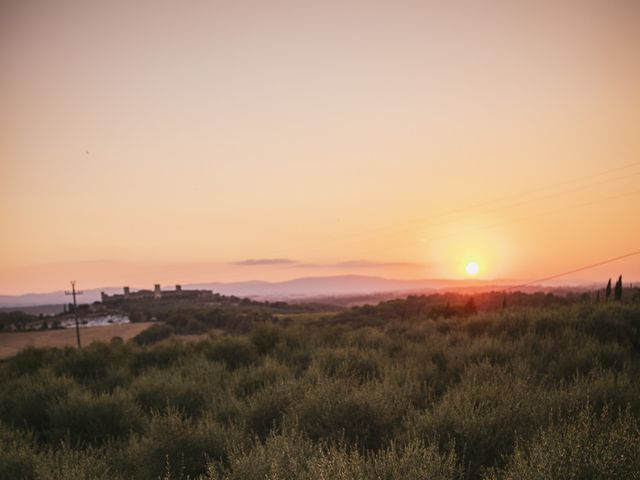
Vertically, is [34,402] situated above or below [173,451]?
below

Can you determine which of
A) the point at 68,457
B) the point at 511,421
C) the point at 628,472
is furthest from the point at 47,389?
the point at 628,472

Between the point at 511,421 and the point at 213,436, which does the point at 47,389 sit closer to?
the point at 213,436

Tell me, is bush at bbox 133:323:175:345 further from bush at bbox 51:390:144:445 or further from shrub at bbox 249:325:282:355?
bush at bbox 51:390:144:445

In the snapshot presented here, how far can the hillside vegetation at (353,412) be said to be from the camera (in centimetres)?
396

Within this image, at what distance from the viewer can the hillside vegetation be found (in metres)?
3.96

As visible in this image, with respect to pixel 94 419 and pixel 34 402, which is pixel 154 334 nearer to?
pixel 34 402

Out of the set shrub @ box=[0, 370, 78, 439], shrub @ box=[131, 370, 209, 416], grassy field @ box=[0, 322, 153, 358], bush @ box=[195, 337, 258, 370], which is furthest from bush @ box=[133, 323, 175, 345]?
shrub @ box=[131, 370, 209, 416]

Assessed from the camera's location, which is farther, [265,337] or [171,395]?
[265,337]

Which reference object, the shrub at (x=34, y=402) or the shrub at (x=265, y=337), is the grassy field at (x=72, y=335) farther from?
the shrub at (x=34, y=402)

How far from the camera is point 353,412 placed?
611 cm

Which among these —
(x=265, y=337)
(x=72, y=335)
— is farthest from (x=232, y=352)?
(x=72, y=335)

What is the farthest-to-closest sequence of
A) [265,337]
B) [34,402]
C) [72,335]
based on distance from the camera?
[72,335] < [265,337] < [34,402]

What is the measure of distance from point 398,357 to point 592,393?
240 inches

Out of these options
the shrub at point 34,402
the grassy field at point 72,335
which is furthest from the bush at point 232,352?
the grassy field at point 72,335
